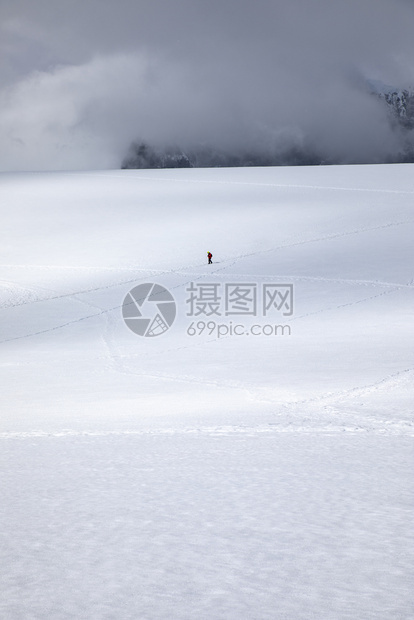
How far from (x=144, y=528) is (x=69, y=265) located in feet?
59.8

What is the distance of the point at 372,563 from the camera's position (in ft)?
12.2

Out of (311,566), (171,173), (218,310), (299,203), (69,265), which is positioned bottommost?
(311,566)

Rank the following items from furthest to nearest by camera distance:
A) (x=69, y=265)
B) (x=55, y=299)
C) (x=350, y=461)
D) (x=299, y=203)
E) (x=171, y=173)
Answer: (x=171, y=173), (x=299, y=203), (x=69, y=265), (x=55, y=299), (x=350, y=461)

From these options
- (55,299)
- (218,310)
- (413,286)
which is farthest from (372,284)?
(55,299)

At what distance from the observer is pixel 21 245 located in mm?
24625

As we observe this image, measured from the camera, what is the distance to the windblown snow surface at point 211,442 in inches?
140

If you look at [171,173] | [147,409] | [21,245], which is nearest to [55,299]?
[21,245]

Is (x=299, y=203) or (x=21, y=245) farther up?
(x=299, y=203)

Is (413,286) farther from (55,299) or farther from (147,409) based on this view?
(147,409)

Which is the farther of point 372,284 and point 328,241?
point 328,241

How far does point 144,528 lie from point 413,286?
14.3 m

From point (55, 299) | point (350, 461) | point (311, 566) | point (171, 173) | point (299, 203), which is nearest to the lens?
point (311, 566)

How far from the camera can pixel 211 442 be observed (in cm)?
651

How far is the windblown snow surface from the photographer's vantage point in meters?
3.57
